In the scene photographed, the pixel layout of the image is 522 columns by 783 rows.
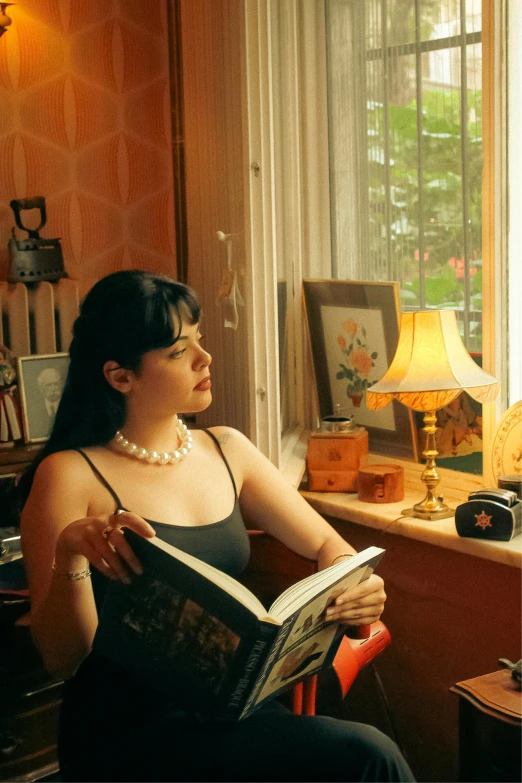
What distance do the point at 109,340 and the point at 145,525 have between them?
52 cm

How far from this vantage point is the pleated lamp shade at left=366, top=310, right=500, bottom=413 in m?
1.90

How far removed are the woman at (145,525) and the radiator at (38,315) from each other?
3.08ft

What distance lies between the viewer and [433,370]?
6.28 ft

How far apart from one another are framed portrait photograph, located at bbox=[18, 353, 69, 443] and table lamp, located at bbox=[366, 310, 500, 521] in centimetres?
96

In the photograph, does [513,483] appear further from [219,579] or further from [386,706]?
[219,579]

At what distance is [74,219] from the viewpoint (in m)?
2.82

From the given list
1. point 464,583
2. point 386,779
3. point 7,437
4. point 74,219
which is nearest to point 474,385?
point 464,583

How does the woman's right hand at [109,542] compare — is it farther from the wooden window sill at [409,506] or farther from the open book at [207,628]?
the wooden window sill at [409,506]

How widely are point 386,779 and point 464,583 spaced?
77cm

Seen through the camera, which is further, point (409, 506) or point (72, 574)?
point (409, 506)

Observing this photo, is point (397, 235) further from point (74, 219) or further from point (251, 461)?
point (74, 219)

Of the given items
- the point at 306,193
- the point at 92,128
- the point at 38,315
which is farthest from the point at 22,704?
the point at 92,128

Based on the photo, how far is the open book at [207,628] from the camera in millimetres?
1194

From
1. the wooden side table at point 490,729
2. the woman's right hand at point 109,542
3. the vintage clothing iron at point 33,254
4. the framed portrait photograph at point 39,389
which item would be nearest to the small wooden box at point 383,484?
the wooden side table at point 490,729
